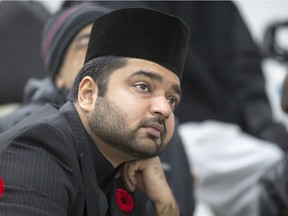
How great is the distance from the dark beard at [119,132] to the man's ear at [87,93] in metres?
0.03

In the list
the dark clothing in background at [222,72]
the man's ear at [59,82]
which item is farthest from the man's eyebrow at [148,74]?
the dark clothing in background at [222,72]

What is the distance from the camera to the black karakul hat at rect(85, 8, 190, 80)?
57.9 inches

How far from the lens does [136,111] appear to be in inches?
55.5

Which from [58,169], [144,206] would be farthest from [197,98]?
[58,169]

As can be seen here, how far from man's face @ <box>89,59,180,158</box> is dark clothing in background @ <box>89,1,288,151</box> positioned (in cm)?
226

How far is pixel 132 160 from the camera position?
1575 millimetres

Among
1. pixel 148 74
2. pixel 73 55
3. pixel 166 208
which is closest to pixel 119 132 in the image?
pixel 148 74

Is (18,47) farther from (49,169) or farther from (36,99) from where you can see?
(49,169)

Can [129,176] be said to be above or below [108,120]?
below

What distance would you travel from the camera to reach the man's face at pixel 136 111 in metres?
1.41

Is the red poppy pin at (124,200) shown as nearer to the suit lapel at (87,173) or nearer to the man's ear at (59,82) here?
the suit lapel at (87,173)

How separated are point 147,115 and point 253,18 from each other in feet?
13.8

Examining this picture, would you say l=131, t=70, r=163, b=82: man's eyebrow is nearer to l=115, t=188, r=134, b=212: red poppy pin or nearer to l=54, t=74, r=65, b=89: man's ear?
l=115, t=188, r=134, b=212: red poppy pin

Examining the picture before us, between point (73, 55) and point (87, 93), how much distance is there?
754mm
